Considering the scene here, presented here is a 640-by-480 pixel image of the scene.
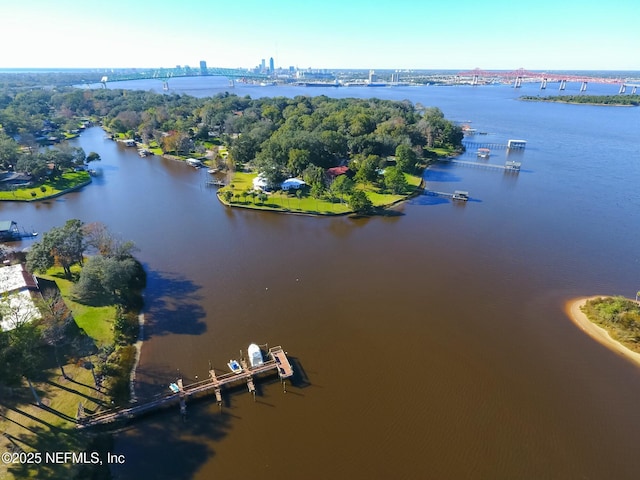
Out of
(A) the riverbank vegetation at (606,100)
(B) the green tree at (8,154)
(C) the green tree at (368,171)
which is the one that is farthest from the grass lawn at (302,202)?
(A) the riverbank vegetation at (606,100)

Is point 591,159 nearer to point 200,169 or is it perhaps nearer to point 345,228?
point 345,228

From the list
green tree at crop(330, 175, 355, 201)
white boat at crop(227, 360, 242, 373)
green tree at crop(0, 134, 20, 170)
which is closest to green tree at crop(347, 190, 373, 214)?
green tree at crop(330, 175, 355, 201)

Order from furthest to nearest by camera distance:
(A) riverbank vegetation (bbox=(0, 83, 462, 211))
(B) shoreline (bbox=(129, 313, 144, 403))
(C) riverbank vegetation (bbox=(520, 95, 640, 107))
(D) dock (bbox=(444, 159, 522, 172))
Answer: (C) riverbank vegetation (bbox=(520, 95, 640, 107))
(D) dock (bbox=(444, 159, 522, 172))
(A) riverbank vegetation (bbox=(0, 83, 462, 211))
(B) shoreline (bbox=(129, 313, 144, 403))

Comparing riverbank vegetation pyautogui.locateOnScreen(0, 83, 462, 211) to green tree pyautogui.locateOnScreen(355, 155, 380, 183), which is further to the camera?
riverbank vegetation pyautogui.locateOnScreen(0, 83, 462, 211)

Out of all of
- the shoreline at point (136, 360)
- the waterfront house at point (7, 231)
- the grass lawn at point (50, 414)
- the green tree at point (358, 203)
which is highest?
the green tree at point (358, 203)

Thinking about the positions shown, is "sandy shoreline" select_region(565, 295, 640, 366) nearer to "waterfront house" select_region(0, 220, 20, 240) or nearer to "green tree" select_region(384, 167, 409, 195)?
"green tree" select_region(384, 167, 409, 195)

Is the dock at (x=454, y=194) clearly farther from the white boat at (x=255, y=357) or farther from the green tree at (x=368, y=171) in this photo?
the white boat at (x=255, y=357)

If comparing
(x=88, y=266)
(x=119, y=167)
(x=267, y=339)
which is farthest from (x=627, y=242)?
(x=119, y=167)

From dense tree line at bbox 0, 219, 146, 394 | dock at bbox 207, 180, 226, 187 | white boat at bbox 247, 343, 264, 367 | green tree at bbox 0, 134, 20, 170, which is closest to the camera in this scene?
dense tree line at bbox 0, 219, 146, 394
